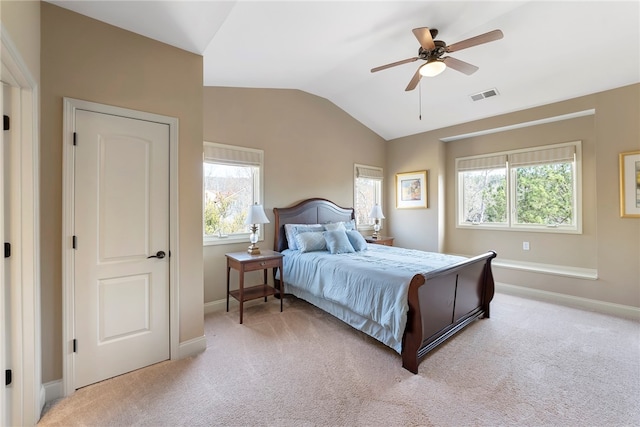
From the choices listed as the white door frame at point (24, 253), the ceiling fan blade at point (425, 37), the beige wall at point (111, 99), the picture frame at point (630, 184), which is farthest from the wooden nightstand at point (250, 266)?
the picture frame at point (630, 184)

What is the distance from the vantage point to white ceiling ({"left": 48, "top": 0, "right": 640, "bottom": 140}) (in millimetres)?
2234

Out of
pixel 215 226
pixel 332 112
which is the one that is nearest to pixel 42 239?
pixel 215 226

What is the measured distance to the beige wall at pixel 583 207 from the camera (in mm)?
3387

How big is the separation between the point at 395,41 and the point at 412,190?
2.97 m

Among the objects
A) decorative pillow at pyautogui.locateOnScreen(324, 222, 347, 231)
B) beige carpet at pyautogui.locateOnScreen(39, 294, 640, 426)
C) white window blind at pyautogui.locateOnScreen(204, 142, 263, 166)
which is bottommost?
beige carpet at pyautogui.locateOnScreen(39, 294, 640, 426)

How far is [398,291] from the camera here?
2.34 metres

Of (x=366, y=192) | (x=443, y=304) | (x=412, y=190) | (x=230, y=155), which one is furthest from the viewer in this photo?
(x=366, y=192)

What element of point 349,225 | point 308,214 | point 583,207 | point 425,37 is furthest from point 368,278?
point 583,207

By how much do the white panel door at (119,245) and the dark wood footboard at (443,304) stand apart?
6.77 feet

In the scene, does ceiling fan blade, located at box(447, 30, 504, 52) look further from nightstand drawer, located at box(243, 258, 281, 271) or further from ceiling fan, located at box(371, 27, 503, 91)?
nightstand drawer, located at box(243, 258, 281, 271)

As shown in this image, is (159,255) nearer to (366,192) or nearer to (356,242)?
(356,242)

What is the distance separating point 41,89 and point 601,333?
5.35 meters

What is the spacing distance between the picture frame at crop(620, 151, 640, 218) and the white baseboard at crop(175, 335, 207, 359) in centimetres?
500

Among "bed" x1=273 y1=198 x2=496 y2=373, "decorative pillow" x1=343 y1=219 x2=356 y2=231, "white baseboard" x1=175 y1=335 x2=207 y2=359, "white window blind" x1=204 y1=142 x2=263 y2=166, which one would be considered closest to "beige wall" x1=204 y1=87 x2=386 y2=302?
"white window blind" x1=204 y1=142 x2=263 y2=166
